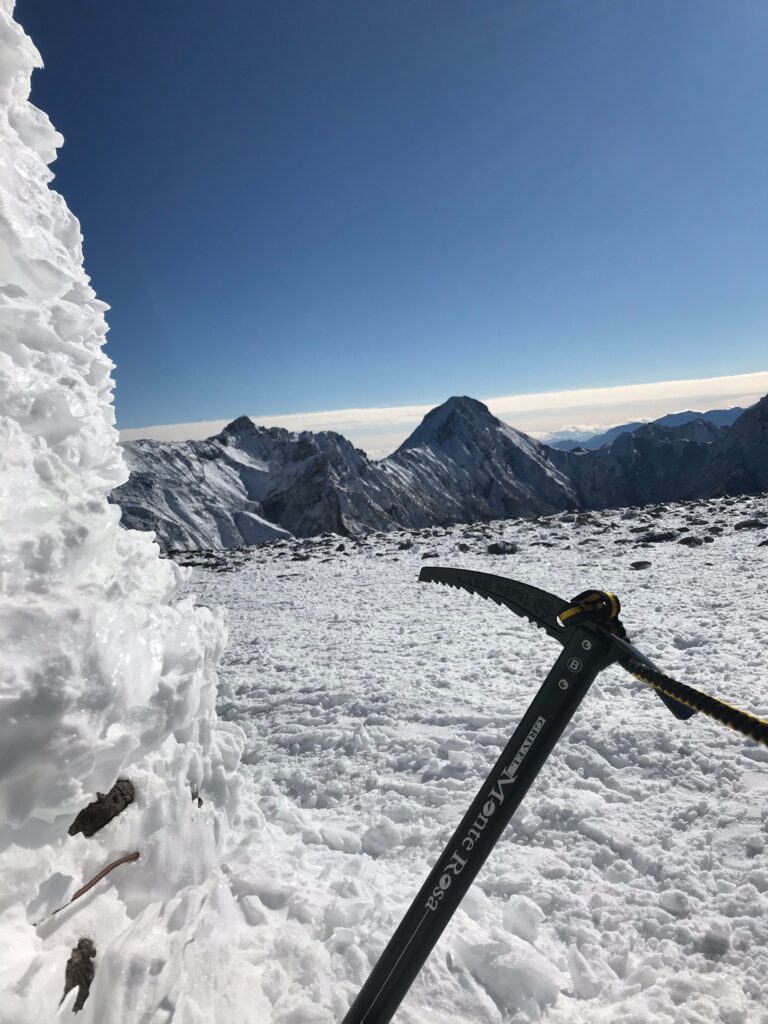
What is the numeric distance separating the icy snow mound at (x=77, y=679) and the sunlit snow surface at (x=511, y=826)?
604mm

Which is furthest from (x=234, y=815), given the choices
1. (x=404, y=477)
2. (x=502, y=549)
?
(x=404, y=477)

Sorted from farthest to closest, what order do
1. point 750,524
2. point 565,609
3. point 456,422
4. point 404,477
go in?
point 456,422
point 404,477
point 750,524
point 565,609

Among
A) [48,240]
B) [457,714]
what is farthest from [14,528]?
[457,714]

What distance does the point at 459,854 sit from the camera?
86.0 inches

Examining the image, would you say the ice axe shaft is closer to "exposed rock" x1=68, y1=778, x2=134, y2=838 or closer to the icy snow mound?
the icy snow mound

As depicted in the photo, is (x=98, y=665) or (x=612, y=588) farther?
(x=612, y=588)

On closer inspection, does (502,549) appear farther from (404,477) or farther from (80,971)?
(404,477)

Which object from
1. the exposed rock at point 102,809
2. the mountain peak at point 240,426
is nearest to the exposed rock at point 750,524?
the exposed rock at point 102,809

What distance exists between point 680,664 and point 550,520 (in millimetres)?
20787

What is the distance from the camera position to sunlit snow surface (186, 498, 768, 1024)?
3.15 metres

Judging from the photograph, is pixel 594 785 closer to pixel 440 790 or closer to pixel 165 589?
pixel 440 790

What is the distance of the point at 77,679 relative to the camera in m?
2.53

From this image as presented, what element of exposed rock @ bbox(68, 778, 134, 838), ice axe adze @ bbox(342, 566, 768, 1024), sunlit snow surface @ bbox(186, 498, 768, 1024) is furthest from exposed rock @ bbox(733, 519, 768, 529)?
exposed rock @ bbox(68, 778, 134, 838)

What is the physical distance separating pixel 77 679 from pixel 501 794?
1.98 meters
